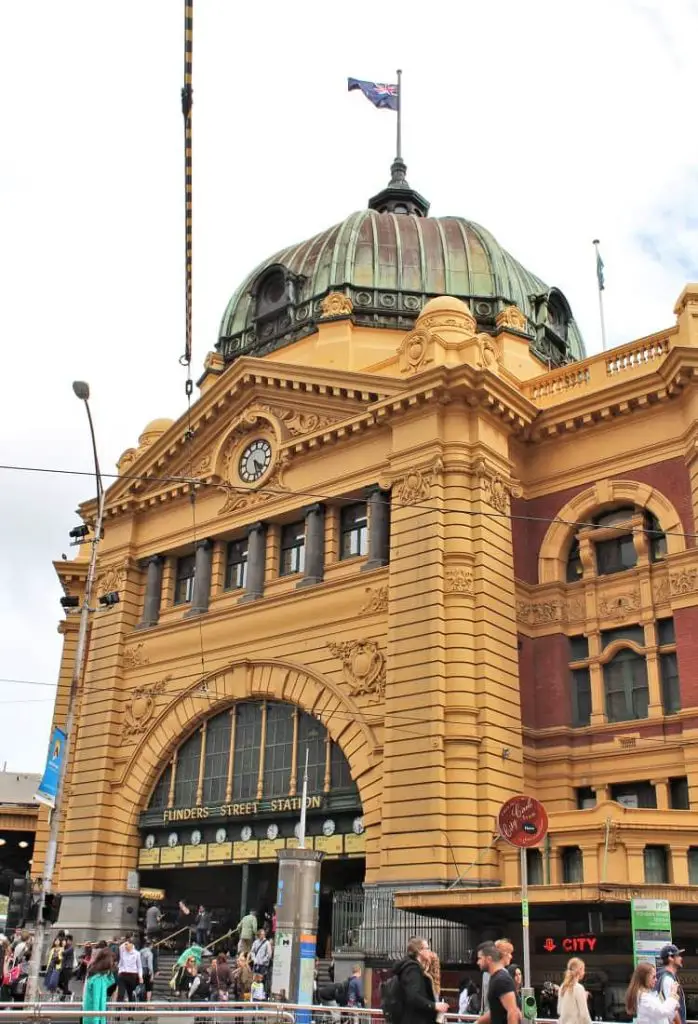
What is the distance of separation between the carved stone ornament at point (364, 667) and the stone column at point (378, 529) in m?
2.44

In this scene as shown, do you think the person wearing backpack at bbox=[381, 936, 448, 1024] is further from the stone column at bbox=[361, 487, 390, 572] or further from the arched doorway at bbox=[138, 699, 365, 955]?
the stone column at bbox=[361, 487, 390, 572]

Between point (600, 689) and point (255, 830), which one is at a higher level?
point (600, 689)

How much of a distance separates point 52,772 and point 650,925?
1237cm

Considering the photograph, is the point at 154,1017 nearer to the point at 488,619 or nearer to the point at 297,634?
the point at 488,619

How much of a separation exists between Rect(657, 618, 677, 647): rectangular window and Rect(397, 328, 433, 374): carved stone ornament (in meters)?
10.4

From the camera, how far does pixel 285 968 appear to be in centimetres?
2167

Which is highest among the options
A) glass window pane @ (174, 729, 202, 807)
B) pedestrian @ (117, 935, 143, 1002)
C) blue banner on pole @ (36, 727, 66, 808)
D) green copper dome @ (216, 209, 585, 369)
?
green copper dome @ (216, 209, 585, 369)

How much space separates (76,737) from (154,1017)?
88.7ft

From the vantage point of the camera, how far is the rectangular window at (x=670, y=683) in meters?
29.2

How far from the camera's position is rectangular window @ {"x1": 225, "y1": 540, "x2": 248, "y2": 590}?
38.3 m

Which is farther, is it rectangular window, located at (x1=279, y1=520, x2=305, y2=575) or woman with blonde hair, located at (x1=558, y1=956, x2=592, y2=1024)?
rectangular window, located at (x1=279, y1=520, x2=305, y2=575)

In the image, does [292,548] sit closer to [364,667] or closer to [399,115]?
[364,667]

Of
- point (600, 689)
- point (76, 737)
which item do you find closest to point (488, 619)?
point (600, 689)

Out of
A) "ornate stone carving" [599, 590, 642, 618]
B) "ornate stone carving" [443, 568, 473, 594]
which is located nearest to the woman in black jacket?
"ornate stone carving" [443, 568, 473, 594]
